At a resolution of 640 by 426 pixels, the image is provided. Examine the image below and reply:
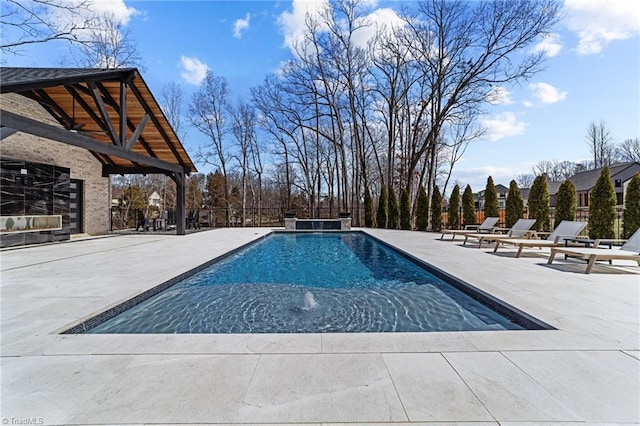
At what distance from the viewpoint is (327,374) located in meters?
2.20

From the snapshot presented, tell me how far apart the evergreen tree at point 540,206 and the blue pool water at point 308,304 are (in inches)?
287

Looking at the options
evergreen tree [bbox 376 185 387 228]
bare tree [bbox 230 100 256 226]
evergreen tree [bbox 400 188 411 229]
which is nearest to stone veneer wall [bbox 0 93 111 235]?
bare tree [bbox 230 100 256 226]

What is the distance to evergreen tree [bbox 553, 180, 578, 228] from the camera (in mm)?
10445

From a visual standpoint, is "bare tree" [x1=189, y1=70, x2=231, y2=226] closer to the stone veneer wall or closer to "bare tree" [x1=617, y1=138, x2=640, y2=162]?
the stone veneer wall

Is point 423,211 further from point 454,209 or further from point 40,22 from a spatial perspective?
point 40,22

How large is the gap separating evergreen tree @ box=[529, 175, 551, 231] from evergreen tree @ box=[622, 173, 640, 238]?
6.79 feet

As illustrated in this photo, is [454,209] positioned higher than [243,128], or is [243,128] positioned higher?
[243,128]

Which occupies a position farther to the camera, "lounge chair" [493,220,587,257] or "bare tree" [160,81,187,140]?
"bare tree" [160,81,187,140]

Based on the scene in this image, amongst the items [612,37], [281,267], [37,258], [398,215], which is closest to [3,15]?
[37,258]

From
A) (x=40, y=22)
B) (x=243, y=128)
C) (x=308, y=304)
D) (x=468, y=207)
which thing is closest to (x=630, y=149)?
(x=468, y=207)

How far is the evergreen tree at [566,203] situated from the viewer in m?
10.4

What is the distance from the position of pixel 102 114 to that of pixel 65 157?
5.22 meters

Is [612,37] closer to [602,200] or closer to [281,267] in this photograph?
[602,200]

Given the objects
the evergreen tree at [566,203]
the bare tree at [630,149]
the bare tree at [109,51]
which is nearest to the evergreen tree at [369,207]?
the evergreen tree at [566,203]
